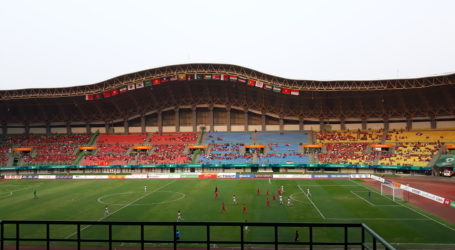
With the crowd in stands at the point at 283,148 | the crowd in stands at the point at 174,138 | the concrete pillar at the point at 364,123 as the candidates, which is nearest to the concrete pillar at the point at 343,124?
the concrete pillar at the point at 364,123

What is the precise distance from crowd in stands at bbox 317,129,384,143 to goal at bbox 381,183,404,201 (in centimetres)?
3135

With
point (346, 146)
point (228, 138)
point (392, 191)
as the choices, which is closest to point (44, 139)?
point (228, 138)

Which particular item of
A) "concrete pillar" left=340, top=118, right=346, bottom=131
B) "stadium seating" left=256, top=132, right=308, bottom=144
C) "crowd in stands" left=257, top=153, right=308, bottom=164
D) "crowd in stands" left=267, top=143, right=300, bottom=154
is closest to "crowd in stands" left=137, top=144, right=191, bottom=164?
"crowd in stands" left=257, top=153, right=308, bottom=164

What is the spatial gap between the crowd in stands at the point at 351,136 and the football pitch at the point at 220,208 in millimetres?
23542

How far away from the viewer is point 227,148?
7638 cm

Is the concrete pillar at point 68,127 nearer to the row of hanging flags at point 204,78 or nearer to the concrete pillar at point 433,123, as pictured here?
the row of hanging flags at point 204,78

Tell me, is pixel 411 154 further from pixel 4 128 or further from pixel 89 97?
pixel 4 128

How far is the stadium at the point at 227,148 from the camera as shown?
3731cm

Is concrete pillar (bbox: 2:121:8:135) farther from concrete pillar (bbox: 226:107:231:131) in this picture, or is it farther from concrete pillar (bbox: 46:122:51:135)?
concrete pillar (bbox: 226:107:231:131)

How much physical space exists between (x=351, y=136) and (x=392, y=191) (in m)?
36.3

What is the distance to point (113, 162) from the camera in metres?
73.2

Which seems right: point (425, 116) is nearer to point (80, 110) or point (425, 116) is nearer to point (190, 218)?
point (190, 218)

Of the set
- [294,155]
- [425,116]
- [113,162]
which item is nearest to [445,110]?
[425,116]

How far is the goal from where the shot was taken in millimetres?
39759
